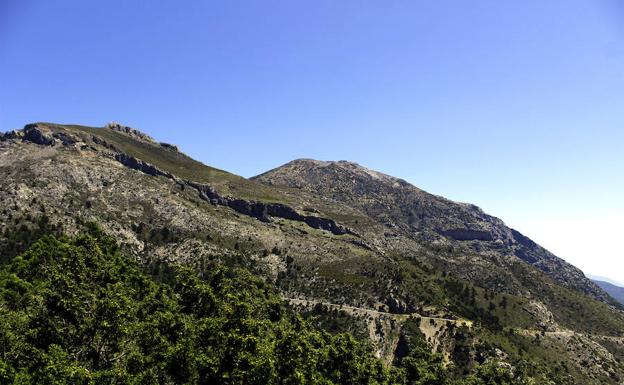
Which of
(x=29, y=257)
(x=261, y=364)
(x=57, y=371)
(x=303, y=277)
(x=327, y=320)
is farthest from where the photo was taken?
(x=303, y=277)

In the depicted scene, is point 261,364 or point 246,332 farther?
point 246,332

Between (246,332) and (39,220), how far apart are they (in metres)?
153

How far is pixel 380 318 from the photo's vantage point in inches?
6299

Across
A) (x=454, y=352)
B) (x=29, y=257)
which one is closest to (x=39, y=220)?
(x=29, y=257)

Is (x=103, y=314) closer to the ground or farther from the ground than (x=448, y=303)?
farther from the ground

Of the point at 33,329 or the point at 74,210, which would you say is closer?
the point at 33,329

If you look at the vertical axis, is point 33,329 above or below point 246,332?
below

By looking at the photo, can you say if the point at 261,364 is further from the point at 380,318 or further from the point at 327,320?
the point at 380,318

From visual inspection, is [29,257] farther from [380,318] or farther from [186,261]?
[380,318]

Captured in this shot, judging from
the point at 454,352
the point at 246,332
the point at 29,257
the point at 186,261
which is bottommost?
the point at 454,352

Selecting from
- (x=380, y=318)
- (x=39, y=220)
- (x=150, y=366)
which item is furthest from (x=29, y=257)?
(x=380, y=318)

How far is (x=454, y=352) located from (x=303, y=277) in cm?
7193

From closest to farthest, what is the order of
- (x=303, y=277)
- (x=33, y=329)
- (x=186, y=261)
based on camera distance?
(x=33, y=329)
(x=186, y=261)
(x=303, y=277)

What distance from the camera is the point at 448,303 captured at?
192 metres
